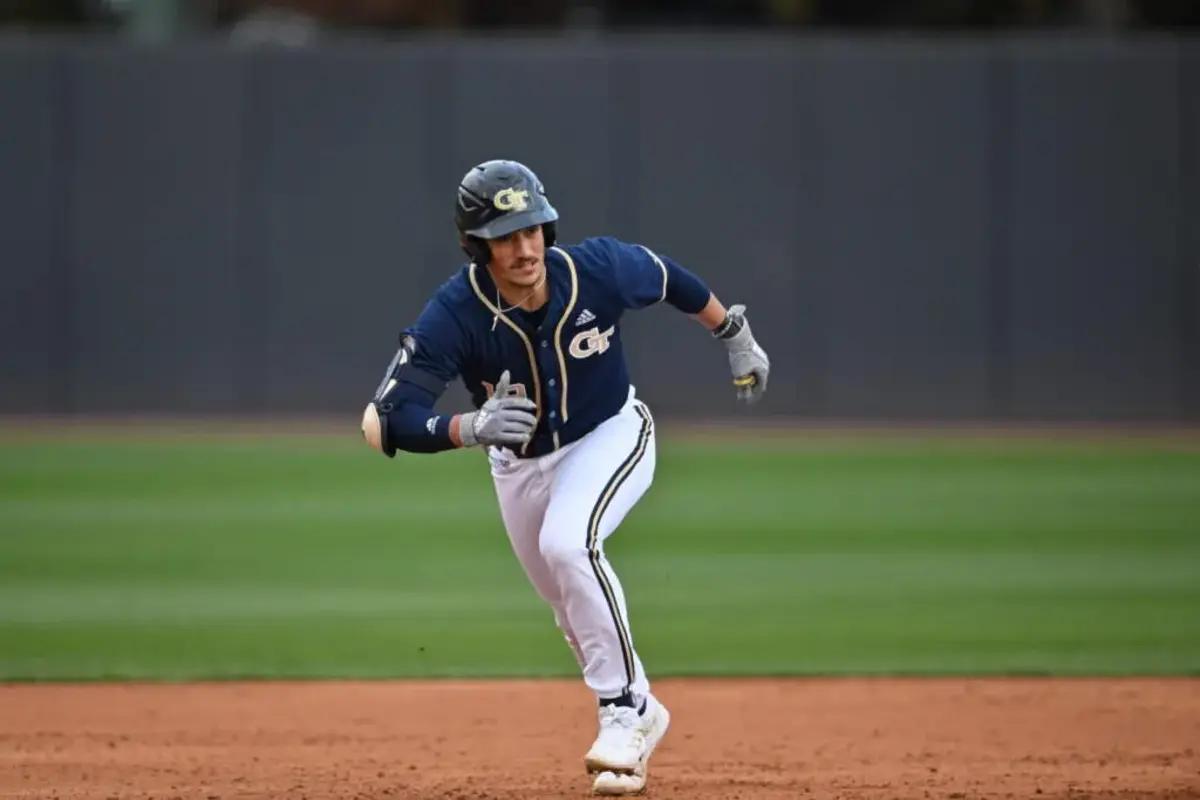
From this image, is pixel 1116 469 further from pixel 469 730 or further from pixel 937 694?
pixel 469 730

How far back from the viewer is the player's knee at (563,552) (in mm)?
5633

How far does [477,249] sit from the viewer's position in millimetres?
5711

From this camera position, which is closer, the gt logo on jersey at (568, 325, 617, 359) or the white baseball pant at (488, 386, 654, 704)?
the white baseball pant at (488, 386, 654, 704)

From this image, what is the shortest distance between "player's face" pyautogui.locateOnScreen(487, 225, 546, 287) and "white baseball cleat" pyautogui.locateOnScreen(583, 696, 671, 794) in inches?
51.1

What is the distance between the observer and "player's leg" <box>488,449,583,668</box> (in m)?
5.93

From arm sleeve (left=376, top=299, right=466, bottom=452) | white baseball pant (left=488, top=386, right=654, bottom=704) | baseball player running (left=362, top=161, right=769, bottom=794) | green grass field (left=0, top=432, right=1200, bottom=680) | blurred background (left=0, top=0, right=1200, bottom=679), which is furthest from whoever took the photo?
blurred background (left=0, top=0, right=1200, bottom=679)

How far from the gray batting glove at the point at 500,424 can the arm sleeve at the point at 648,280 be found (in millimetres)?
667

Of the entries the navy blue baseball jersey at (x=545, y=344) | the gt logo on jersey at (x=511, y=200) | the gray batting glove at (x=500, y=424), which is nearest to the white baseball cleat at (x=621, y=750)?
the navy blue baseball jersey at (x=545, y=344)

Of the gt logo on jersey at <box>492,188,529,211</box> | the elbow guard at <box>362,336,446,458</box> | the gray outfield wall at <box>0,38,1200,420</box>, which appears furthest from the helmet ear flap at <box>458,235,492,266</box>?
the gray outfield wall at <box>0,38,1200,420</box>

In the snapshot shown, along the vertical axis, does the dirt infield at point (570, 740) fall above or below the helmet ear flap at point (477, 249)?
below

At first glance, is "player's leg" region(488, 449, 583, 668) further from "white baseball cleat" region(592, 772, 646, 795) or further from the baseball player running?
"white baseball cleat" region(592, 772, 646, 795)

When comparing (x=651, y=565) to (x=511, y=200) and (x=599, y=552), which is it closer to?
(x=599, y=552)

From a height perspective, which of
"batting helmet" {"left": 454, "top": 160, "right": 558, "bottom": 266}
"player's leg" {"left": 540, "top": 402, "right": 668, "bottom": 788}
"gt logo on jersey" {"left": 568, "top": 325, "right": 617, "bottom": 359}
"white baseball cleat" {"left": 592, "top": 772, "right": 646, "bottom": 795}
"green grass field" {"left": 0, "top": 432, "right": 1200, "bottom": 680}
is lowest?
"green grass field" {"left": 0, "top": 432, "right": 1200, "bottom": 680}

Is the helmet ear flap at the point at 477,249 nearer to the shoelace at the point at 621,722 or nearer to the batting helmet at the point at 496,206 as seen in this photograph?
the batting helmet at the point at 496,206
